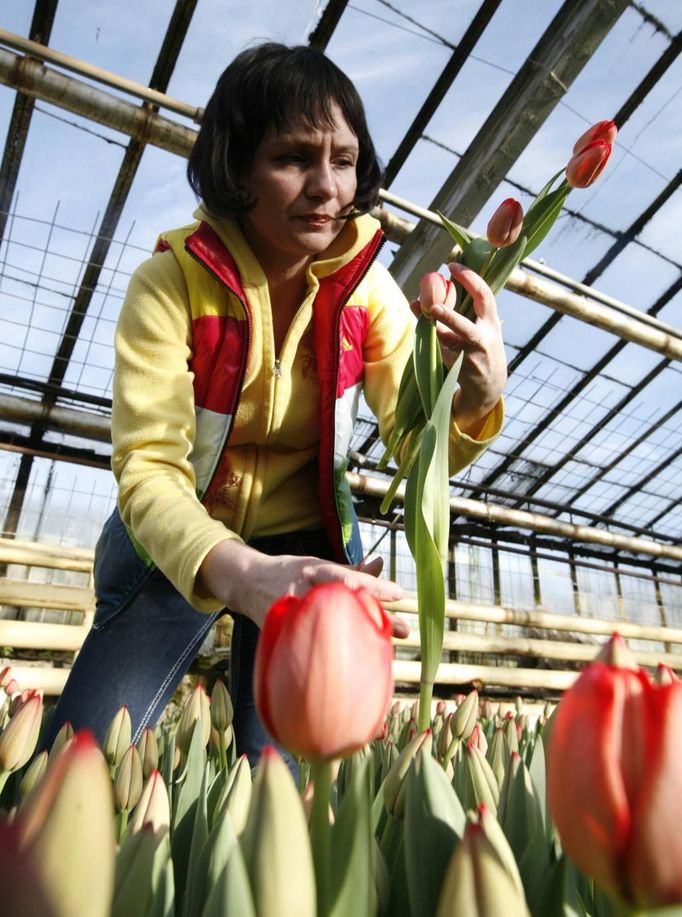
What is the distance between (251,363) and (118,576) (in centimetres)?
29

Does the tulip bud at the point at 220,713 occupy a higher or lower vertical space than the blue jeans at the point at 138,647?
lower

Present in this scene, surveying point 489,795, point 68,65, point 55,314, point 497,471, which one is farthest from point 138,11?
point 497,471

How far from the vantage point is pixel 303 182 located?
28.0 inches

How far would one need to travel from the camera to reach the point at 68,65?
2.26m

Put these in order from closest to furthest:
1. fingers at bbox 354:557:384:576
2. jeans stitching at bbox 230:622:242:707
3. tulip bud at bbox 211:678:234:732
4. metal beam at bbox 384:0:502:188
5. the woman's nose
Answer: fingers at bbox 354:557:384:576 < tulip bud at bbox 211:678:234:732 < the woman's nose < jeans stitching at bbox 230:622:242:707 < metal beam at bbox 384:0:502:188

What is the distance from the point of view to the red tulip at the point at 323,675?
177mm

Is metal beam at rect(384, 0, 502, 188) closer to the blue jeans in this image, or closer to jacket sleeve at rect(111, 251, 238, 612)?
jacket sleeve at rect(111, 251, 238, 612)

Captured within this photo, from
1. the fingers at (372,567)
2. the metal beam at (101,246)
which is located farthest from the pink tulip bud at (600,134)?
the metal beam at (101,246)

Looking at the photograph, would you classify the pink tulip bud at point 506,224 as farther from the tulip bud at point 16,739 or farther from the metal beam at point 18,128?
the metal beam at point 18,128

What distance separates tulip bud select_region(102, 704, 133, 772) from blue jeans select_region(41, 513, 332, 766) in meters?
0.26

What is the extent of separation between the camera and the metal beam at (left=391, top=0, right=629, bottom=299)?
2777mm

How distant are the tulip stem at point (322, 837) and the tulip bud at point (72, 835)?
6 centimetres

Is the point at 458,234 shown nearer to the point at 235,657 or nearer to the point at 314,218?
the point at 314,218

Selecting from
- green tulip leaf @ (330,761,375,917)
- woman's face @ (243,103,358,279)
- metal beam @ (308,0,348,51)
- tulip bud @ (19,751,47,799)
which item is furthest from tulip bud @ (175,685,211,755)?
metal beam @ (308,0,348,51)
